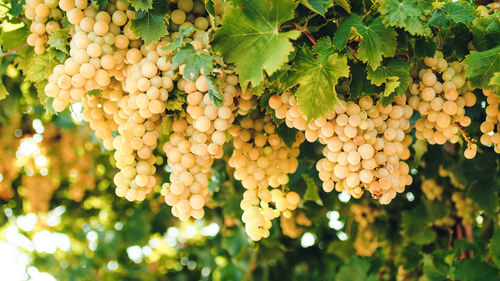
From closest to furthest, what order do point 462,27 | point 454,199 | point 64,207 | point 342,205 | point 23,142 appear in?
point 462,27, point 454,199, point 342,205, point 23,142, point 64,207

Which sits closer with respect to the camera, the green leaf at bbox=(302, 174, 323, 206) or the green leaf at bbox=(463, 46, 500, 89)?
the green leaf at bbox=(463, 46, 500, 89)

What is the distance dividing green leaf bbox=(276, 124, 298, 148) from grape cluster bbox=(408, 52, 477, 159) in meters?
0.31

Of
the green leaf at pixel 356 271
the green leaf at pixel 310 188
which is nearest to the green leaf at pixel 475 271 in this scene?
the green leaf at pixel 356 271

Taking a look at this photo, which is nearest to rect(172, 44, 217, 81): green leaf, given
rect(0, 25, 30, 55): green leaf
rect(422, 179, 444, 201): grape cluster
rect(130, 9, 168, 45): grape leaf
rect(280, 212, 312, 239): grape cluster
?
rect(130, 9, 168, 45): grape leaf

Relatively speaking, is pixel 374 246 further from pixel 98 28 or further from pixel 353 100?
pixel 98 28

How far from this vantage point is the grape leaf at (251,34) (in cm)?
87

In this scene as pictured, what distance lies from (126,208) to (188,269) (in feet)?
2.19

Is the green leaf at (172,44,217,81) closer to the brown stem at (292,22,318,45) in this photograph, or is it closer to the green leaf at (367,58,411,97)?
the brown stem at (292,22,318,45)

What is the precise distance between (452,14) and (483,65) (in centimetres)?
13

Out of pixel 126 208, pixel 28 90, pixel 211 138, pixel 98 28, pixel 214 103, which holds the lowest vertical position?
pixel 126 208

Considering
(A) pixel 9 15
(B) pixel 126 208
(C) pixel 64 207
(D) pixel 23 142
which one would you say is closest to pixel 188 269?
(B) pixel 126 208

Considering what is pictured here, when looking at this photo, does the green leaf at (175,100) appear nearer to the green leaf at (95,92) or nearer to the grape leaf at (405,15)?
the green leaf at (95,92)

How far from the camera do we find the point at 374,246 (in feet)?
8.20

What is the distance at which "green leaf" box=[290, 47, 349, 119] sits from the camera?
0.93 metres
